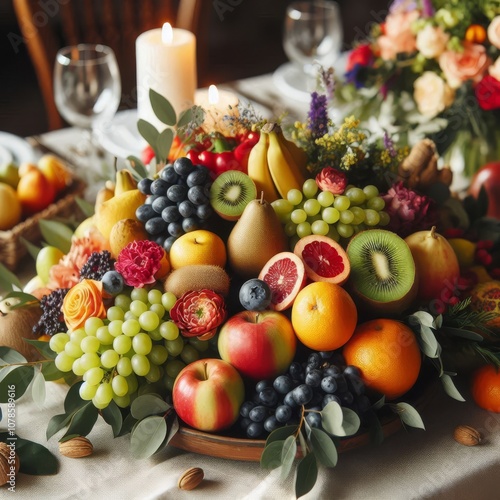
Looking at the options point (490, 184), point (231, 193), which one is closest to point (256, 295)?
point (231, 193)

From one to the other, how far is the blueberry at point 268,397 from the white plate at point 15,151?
2.55 ft

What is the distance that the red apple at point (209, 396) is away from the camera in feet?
2.55

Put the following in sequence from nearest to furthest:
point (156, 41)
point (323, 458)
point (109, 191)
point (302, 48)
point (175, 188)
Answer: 1. point (323, 458)
2. point (175, 188)
3. point (109, 191)
4. point (156, 41)
5. point (302, 48)

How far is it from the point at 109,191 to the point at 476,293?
0.54 meters

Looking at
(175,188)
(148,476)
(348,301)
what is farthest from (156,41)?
(148,476)

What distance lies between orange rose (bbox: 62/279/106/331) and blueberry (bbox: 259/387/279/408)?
0.22 m

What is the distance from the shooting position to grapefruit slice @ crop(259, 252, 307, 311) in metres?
0.85

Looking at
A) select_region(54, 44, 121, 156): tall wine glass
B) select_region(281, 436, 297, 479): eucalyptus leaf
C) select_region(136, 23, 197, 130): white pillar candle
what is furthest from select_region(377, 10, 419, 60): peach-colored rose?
select_region(281, 436, 297, 479): eucalyptus leaf

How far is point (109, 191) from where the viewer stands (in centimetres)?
106

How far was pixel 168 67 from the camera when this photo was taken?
4.18 feet

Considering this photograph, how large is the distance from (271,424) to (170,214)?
0.96 ft

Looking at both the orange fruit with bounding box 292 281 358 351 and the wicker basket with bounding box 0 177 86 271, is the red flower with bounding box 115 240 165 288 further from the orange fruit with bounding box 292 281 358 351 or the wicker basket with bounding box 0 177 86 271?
the wicker basket with bounding box 0 177 86 271

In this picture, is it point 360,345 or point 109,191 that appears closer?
point 360,345

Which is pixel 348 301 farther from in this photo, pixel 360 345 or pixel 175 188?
pixel 175 188
